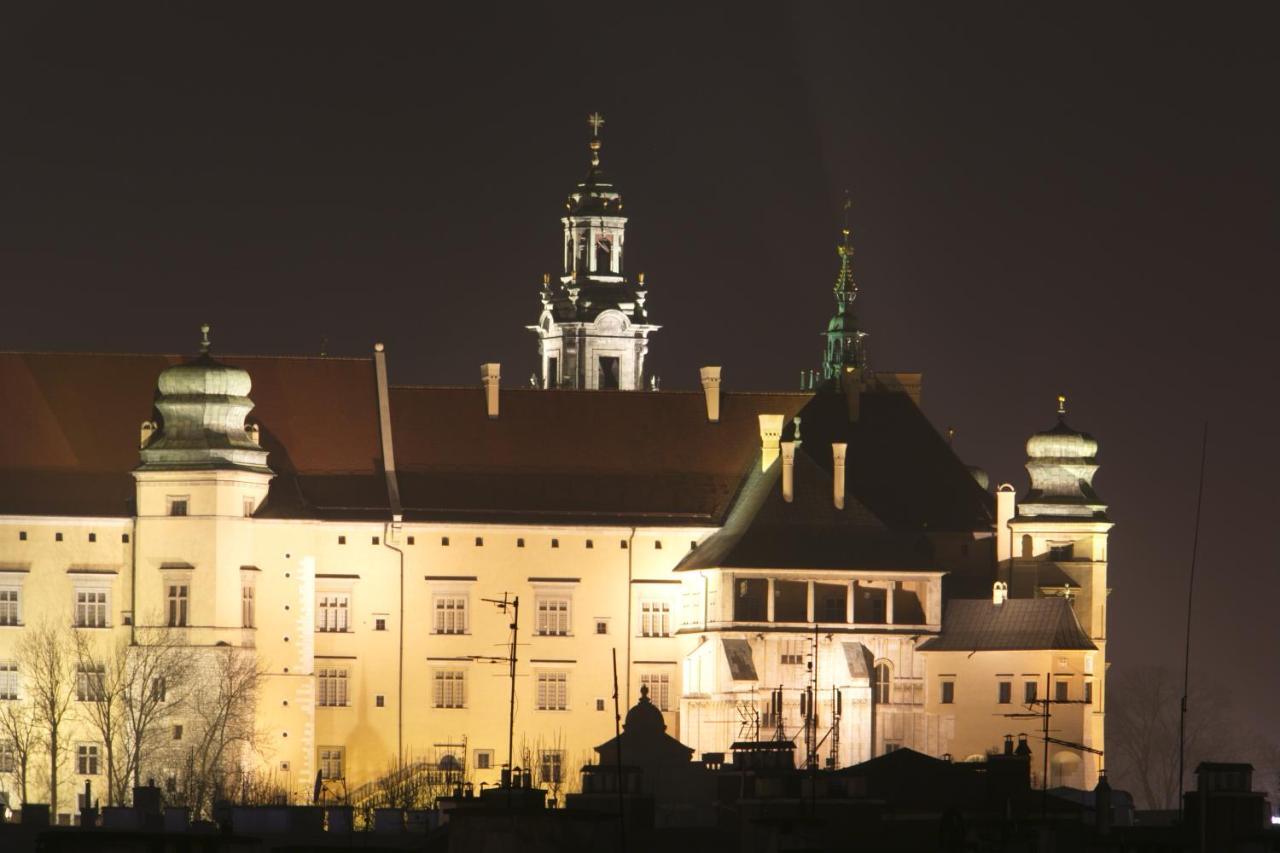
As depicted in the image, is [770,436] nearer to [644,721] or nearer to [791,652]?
[791,652]

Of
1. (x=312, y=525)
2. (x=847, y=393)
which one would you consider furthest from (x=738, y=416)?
(x=312, y=525)

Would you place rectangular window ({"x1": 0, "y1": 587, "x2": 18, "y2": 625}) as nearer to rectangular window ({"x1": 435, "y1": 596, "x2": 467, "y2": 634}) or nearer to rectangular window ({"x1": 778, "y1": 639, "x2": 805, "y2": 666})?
rectangular window ({"x1": 435, "y1": 596, "x2": 467, "y2": 634})

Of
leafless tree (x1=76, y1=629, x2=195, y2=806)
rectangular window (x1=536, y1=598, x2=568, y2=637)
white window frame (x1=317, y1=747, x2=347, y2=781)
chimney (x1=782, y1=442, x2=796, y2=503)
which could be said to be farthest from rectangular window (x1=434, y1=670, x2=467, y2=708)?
chimney (x1=782, y1=442, x2=796, y2=503)

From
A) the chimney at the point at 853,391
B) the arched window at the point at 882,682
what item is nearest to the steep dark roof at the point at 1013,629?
the arched window at the point at 882,682

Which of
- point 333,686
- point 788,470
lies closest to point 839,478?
point 788,470

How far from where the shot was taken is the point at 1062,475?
445 ft

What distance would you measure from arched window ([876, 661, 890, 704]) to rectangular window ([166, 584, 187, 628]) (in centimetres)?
1724

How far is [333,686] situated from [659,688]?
329 inches

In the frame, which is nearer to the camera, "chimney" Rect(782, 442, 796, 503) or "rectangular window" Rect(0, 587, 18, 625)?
"rectangular window" Rect(0, 587, 18, 625)

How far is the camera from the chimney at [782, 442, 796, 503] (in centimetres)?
13050

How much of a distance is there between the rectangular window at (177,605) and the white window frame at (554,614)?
9.30 metres

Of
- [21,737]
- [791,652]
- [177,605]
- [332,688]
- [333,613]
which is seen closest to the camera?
[21,737]

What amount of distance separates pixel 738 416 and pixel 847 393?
10.2 ft

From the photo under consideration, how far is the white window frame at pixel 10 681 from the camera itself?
424 ft
